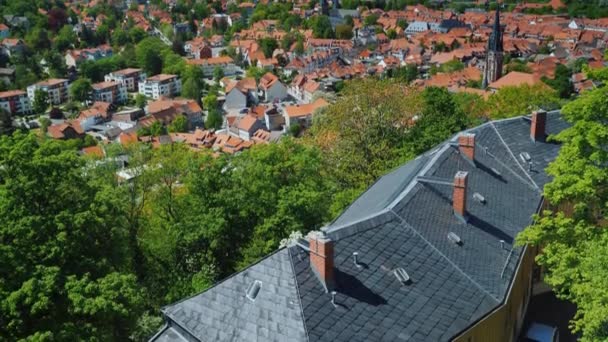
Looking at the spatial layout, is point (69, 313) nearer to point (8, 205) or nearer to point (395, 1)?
point (8, 205)

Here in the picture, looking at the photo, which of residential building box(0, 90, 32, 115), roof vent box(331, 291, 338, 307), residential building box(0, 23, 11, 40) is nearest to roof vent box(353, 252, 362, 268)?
roof vent box(331, 291, 338, 307)

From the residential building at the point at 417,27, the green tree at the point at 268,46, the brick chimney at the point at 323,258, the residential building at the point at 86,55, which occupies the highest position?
the brick chimney at the point at 323,258

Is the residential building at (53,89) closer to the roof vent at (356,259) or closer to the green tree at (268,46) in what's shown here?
the green tree at (268,46)

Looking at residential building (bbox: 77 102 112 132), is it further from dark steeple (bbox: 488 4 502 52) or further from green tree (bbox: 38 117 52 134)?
→ dark steeple (bbox: 488 4 502 52)

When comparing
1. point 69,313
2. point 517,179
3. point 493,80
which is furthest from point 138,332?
point 493,80

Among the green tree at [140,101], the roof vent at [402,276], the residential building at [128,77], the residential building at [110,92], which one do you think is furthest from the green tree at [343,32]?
the roof vent at [402,276]

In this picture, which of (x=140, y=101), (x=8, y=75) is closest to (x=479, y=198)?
(x=140, y=101)
